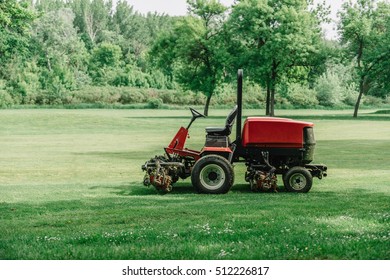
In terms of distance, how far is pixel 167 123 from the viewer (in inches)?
1252

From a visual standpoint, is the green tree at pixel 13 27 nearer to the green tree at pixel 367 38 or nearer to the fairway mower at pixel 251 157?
the fairway mower at pixel 251 157

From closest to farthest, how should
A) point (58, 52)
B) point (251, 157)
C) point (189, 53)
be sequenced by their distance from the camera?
point (251, 157)
point (58, 52)
point (189, 53)

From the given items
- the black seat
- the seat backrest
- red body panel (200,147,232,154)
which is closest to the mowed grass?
red body panel (200,147,232,154)

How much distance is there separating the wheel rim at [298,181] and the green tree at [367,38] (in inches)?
1433

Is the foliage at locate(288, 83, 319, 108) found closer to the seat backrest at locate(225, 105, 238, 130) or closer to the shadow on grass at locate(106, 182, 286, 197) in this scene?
the shadow on grass at locate(106, 182, 286, 197)

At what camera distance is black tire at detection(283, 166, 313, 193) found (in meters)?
9.54

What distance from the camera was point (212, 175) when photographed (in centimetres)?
938

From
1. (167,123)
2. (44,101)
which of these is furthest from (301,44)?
(44,101)

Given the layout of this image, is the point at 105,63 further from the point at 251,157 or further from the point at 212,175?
the point at 212,175

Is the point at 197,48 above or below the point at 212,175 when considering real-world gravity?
above

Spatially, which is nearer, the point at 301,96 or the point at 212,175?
the point at 212,175

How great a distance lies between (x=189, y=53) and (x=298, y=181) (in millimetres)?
34410

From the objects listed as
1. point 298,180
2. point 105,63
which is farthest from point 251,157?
point 105,63
